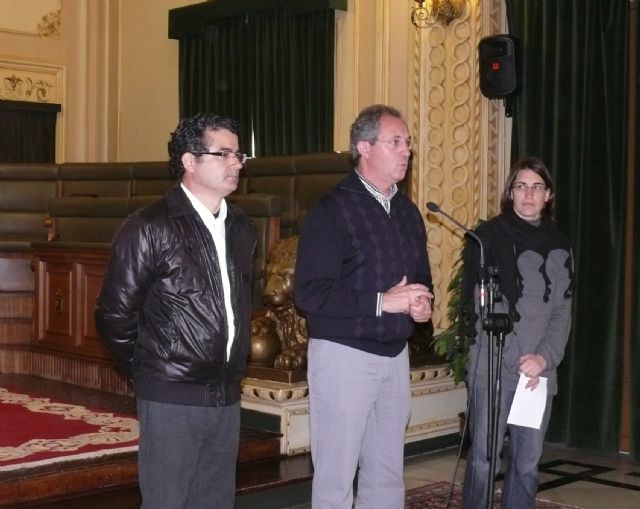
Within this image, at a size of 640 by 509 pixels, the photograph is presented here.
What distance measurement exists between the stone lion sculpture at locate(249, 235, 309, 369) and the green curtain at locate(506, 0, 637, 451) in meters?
1.71

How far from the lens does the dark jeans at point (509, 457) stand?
354 centimetres

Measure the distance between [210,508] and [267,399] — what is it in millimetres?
2309

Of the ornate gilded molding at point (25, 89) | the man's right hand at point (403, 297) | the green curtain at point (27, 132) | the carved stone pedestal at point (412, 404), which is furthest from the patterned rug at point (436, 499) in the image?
the ornate gilded molding at point (25, 89)

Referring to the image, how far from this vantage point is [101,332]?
2.70m

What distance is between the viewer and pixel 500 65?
5.96m

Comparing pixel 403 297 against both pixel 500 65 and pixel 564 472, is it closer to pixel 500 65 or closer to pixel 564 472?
pixel 564 472

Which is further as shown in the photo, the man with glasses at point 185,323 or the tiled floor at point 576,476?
the tiled floor at point 576,476

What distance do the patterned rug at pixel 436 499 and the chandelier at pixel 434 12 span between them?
10.6 ft

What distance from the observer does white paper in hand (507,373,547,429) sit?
3.43 meters

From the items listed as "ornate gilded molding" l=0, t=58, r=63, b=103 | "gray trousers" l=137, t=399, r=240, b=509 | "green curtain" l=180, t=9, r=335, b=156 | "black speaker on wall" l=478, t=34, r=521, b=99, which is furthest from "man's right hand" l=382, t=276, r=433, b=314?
"ornate gilded molding" l=0, t=58, r=63, b=103

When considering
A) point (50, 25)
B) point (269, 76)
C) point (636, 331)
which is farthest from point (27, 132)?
point (636, 331)

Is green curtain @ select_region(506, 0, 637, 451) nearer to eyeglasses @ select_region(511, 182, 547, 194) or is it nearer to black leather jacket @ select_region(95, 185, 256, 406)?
eyeglasses @ select_region(511, 182, 547, 194)

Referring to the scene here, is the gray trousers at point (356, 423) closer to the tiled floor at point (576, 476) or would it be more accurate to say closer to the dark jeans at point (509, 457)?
the dark jeans at point (509, 457)

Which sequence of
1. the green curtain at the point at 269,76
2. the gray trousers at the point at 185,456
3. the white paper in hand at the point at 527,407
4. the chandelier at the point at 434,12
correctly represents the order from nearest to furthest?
the gray trousers at the point at 185,456, the white paper in hand at the point at 527,407, the chandelier at the point at 434,12, the green curtain at the point at 269,76
